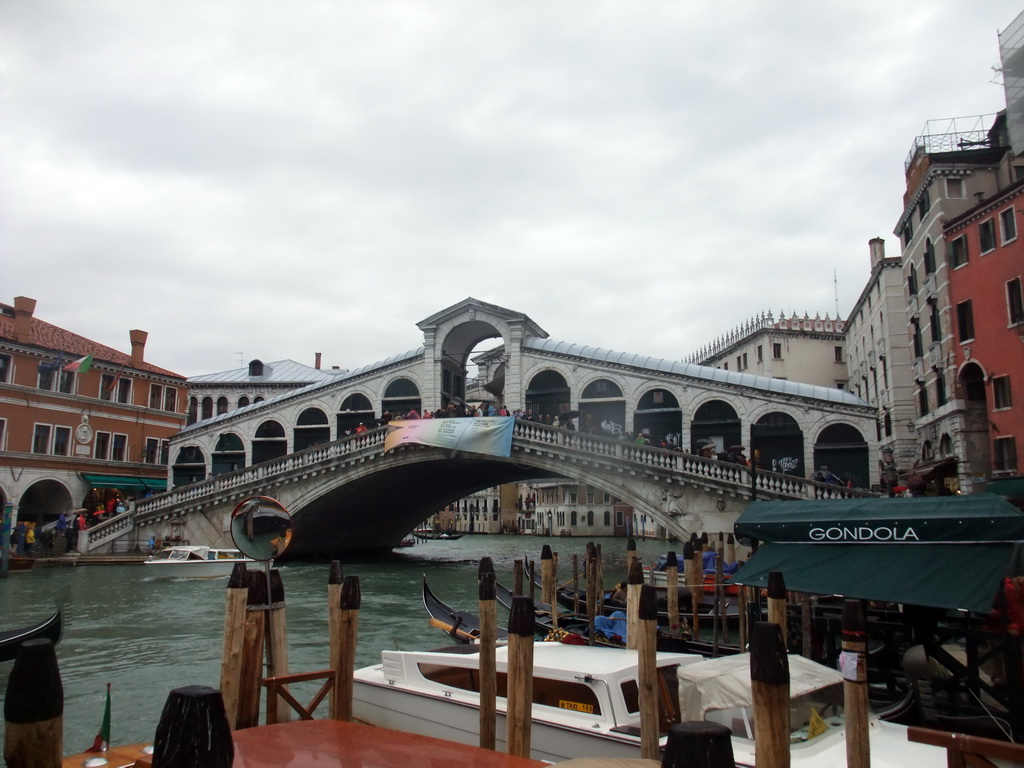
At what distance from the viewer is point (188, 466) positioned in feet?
91.9

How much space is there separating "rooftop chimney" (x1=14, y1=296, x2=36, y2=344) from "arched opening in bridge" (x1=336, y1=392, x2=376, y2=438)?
33.2ft

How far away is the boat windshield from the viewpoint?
502cm

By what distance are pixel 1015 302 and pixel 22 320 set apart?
90.0 ft

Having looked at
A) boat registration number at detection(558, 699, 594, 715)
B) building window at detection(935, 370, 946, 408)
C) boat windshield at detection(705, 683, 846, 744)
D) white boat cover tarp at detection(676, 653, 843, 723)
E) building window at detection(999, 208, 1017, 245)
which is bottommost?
boat registration number at detection(558, 699, 594, 715)

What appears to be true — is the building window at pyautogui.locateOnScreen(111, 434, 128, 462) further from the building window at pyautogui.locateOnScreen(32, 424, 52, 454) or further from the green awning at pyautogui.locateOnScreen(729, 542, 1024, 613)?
the green awning at pyautogui.locateOnScreen(729, 542, 1024, 613)

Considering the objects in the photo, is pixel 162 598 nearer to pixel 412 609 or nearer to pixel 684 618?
pixel 412 609

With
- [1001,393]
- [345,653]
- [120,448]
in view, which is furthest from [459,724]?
[120,448]

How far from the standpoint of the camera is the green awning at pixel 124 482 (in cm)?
2666

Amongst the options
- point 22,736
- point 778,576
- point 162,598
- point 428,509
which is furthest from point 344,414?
point 22,736

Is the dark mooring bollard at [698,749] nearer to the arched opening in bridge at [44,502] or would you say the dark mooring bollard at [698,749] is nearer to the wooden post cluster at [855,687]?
the wooden post cluster at [855,687]

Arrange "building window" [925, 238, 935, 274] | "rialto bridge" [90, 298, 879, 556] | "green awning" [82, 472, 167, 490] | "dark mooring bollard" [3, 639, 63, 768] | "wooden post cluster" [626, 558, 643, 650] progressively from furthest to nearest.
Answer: "green awning" [82, 472, 167, 490] < "rialto bridge" [90, 298, 879, 556] < "building window" [925, 238, 935, 274] < "wooden post cluster" [626, 558, 643, 650] < "dark mooring bollard" [3, 639, 63, 768]

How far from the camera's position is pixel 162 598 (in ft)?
53.2

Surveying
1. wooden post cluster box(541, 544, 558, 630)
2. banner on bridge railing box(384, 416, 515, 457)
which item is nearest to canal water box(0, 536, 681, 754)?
wooden post cluster box(541, 544, 558, 630)

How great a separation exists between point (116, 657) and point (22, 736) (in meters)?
9.48
